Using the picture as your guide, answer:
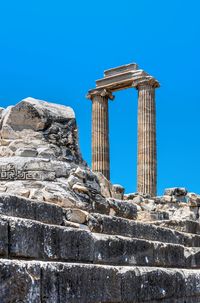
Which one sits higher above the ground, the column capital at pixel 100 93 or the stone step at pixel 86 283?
the column capital at pixel 100 93

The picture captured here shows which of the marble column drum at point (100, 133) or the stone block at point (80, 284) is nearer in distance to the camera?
the stone block at point (80, 284)

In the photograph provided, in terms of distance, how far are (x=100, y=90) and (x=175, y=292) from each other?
24.3 meters

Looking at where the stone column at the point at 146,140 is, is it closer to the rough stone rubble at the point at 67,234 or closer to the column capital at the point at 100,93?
the column capital at the point at 100,93

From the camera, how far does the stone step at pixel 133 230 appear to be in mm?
5980

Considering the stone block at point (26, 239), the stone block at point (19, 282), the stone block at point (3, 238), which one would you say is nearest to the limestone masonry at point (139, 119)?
the stone block at point (26, 239)

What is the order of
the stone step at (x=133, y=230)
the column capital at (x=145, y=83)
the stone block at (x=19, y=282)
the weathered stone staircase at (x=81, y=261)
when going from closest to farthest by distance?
the stone block at (x=19, y=282)
the weathered stone staircase at (x=81, y=261)
the stone step at (x=133, y=230)
the column capital at (x=145, y=83)

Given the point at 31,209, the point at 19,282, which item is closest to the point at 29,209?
the point at 31,209

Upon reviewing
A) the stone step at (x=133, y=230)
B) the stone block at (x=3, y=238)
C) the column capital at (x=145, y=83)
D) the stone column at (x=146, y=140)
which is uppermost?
the column capital at (x=145, y=83)

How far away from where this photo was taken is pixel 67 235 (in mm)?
4785

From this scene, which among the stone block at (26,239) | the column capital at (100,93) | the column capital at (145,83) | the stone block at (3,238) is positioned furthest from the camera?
the column capital at (100,93)

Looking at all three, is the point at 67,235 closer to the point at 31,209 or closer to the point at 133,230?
the point at 31,209

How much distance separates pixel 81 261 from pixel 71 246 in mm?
211

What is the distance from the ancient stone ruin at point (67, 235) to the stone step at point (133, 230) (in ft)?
0.04

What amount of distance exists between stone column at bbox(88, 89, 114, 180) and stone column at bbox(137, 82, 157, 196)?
1.77 m
